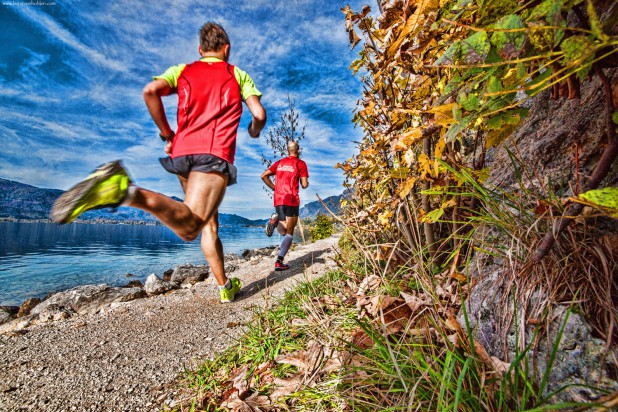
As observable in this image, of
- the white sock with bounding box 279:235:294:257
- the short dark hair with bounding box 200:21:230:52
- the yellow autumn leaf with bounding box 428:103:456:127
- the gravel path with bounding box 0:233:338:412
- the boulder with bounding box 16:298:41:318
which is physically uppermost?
the short dark hair with bounding box 200:21:230:52

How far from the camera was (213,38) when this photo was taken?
116 inches

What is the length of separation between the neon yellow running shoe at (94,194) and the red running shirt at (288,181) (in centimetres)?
424

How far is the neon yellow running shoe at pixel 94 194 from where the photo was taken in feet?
5.25

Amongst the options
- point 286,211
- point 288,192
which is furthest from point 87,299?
point 288,192

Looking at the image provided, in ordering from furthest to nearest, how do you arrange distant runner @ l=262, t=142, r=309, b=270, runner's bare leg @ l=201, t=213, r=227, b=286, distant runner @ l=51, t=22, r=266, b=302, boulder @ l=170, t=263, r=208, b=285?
boulder @ l=170, t=263, r=208, b=285 < distant runner @ l=262, t=142, r=309, b=270 < runner's bare leg @ l=201, t=213, r=227, b=286 < distant runner @ l=51, t=22, r=266, b=302

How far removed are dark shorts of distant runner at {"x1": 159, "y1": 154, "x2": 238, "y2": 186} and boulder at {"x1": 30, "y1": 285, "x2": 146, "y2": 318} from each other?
12.2 feet

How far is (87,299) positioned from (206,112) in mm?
4690

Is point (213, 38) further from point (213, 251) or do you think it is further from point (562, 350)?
point (562, 350)

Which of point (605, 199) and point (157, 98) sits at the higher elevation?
point (157, 98)

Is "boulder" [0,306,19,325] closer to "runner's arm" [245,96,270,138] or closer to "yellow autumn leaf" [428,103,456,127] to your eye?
"runner's arm" [245,96,270,138]

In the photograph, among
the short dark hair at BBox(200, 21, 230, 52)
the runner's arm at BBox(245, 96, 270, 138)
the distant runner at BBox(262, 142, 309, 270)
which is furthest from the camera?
the distant runner at BBox(262, 142, 309, 270)

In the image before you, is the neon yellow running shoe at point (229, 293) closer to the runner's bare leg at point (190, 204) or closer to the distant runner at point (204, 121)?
the distant runner at point (204, 121)

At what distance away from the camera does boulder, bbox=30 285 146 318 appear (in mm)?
4754

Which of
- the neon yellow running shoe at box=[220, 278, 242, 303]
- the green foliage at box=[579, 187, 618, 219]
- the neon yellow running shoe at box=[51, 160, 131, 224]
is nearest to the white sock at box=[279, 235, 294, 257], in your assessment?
the neon yellow running shoe at box=[220, 278, 242, 303]
